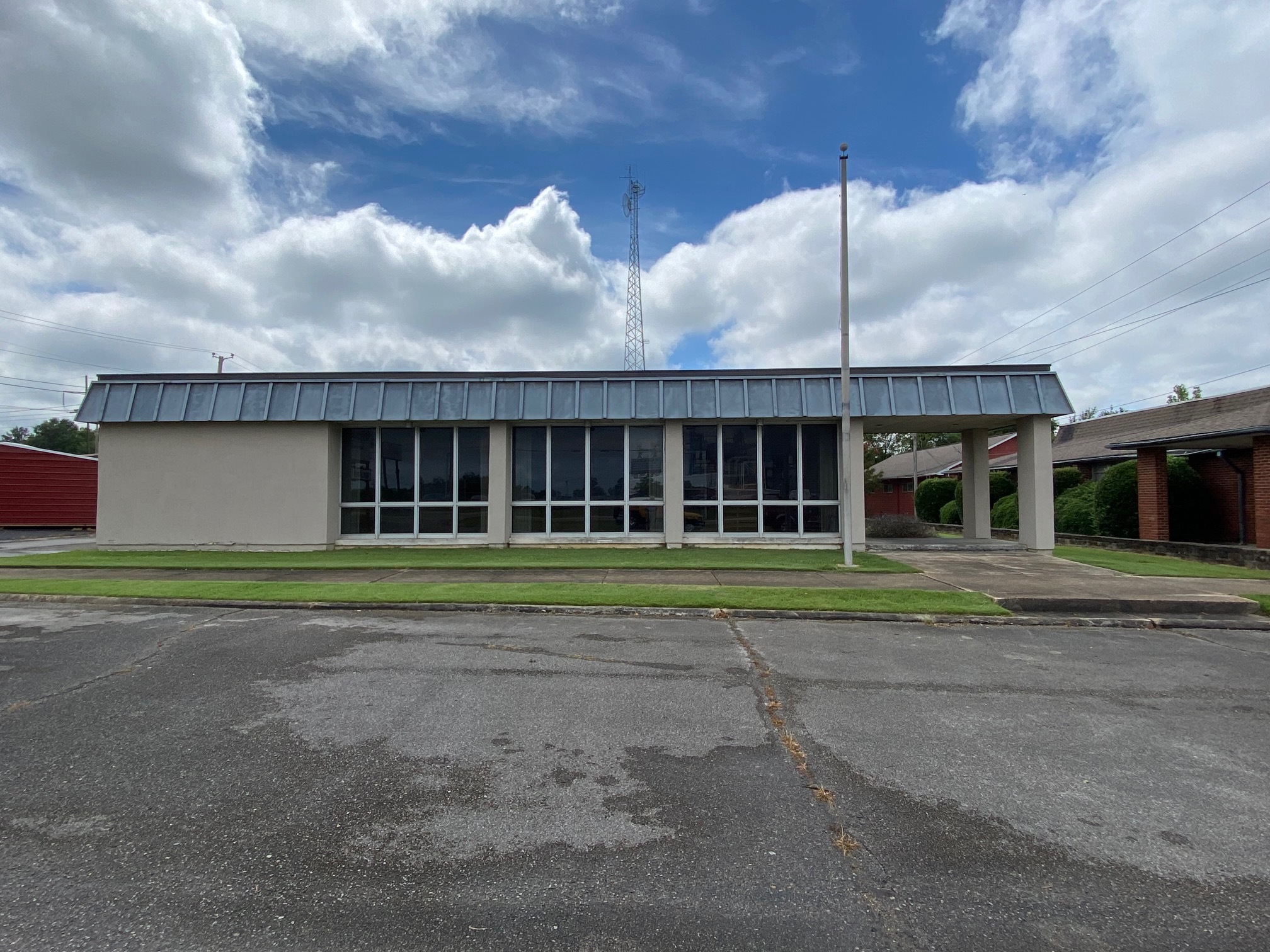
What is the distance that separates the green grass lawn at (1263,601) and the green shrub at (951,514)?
17500 mm

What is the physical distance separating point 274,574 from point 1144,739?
12981 mm

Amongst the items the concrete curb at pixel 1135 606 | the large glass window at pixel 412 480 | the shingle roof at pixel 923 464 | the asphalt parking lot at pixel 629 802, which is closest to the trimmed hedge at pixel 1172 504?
the concrete curb at pixel 1135 606

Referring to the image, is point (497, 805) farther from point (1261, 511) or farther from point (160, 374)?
point (1261, 511)

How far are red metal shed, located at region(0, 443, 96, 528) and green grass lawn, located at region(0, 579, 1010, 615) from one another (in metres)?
20.9

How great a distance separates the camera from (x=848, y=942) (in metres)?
2.55

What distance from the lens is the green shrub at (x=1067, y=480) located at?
23.5m

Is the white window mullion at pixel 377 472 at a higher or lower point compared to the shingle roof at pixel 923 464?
lower

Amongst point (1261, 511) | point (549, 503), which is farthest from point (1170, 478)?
point (549, 503)

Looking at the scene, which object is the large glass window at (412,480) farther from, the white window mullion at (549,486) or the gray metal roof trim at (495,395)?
the white window mullion at (549,486)

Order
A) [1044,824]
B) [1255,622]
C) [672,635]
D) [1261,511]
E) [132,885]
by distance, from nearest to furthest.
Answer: [132,885] < [1044,824] < [672,635] < [1255,622] < [1261,511]

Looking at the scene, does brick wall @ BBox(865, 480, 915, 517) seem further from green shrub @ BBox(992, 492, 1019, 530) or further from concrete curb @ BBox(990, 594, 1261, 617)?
concrete curb @ BBox(990, 594, 1261, 617)

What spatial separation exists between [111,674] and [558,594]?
528 centimetres

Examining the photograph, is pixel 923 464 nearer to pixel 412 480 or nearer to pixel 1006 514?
pixel 1006 514

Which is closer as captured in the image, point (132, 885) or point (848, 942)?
point (848, 942)
